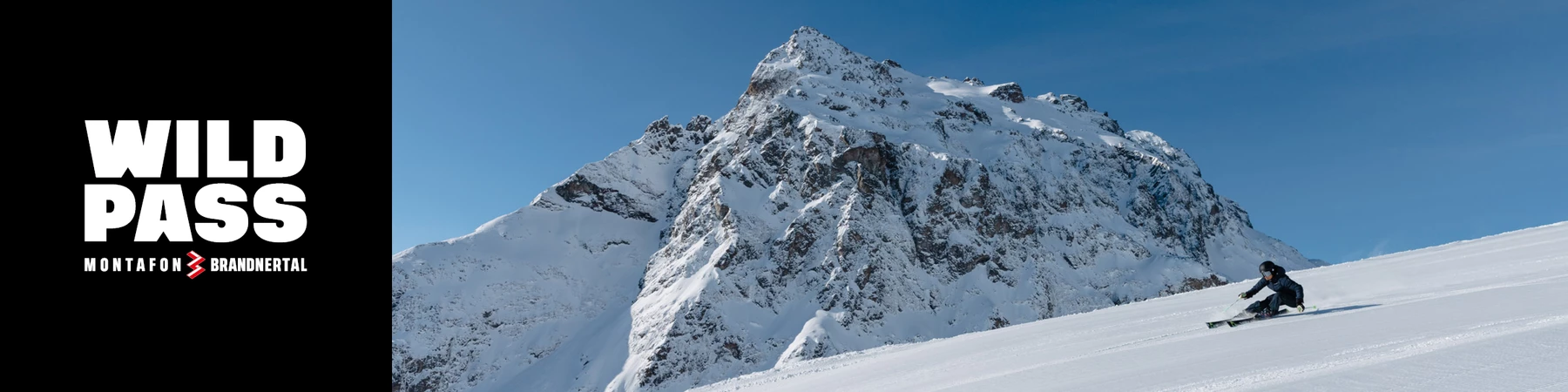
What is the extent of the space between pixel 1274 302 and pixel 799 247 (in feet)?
322

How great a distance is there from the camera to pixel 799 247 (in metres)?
108

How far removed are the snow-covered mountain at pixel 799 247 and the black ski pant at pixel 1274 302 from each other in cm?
7834

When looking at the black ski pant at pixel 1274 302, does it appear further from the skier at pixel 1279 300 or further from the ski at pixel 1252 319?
the ski at pixel 1252 319

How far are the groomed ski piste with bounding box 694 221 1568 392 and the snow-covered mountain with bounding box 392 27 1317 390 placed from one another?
249ft

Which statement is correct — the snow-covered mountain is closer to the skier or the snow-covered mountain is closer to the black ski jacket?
the black ski jacket

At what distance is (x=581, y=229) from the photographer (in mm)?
122875

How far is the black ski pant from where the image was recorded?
10.3 meters

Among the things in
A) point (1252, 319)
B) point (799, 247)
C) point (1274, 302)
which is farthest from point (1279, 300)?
point (799, 247)
